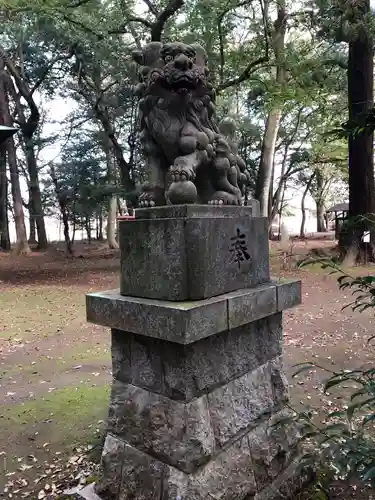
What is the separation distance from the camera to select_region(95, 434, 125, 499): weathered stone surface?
2.11m

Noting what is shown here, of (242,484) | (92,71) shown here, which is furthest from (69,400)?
(92,71)

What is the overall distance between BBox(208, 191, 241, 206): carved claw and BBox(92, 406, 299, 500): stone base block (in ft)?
4.20

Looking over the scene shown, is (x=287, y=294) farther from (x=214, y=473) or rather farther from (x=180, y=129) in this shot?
(x=180, y=129)

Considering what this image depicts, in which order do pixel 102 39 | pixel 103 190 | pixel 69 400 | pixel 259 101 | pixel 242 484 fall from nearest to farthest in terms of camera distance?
pixel 242 484, pixel 69 400, pixel 102 39, pixel 103 190, pixel 259 101

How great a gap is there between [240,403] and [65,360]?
10.8 feet

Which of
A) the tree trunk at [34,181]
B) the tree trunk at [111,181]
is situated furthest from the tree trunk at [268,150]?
the tree trunk at [34,181]

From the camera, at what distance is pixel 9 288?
367 inches

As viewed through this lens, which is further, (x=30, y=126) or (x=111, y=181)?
(x=30, y=126)

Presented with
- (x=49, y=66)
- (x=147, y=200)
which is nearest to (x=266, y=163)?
(x=49, y=66)

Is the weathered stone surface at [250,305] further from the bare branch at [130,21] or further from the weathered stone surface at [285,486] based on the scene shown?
the bare branch at [130,21]

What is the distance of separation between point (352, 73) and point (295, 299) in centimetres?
834

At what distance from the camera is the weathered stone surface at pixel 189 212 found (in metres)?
1.89

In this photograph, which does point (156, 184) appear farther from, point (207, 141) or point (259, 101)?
point (259, 101)

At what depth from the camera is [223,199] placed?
2.22m
